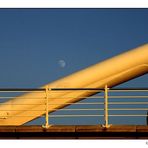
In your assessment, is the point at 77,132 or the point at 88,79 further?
the point at 88,79

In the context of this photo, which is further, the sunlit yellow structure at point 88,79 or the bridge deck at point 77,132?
the sunlit yellow structure at point 88,79

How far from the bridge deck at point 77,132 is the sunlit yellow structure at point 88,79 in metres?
3.20

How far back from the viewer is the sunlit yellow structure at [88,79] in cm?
1155

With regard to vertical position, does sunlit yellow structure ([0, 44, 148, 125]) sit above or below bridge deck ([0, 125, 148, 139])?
above

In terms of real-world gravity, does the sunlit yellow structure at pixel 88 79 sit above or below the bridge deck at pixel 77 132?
above

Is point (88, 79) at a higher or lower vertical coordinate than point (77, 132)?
higher

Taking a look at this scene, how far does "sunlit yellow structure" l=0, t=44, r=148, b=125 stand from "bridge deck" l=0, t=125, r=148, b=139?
320 cm

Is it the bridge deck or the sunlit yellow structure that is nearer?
the bridge deck

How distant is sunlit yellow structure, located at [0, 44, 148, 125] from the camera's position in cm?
1155

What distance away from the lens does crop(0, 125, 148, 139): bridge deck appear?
8.09 meters

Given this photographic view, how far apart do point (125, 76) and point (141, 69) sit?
51cm

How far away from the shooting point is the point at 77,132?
26.8 ft

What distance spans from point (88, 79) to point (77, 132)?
150 inches
